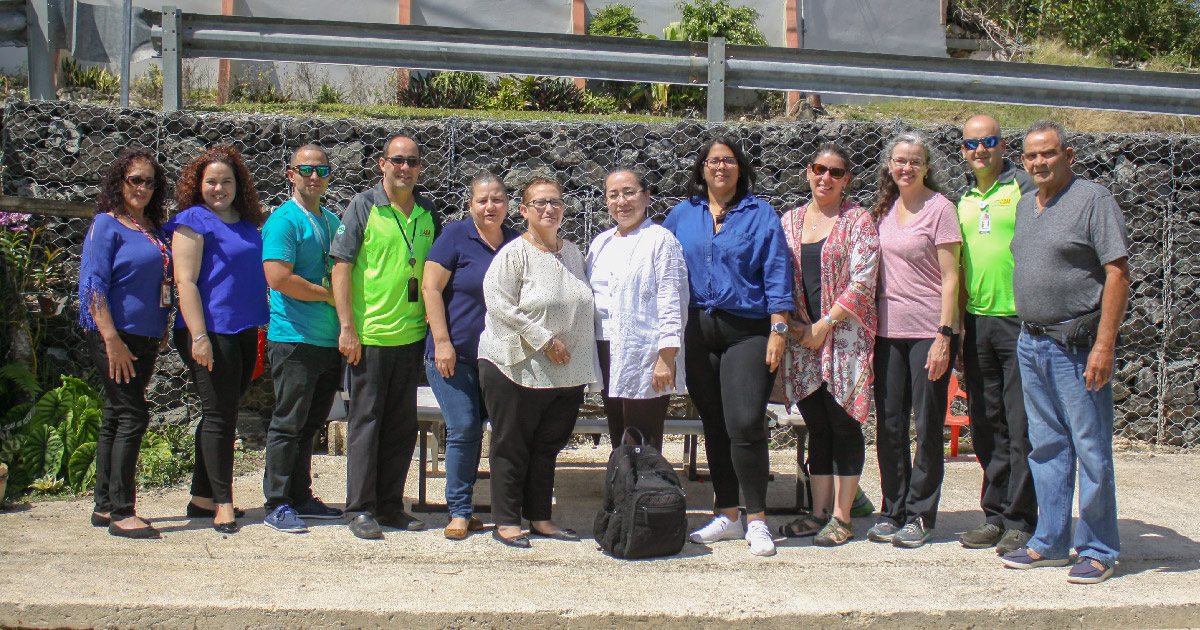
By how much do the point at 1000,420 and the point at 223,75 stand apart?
10.6m

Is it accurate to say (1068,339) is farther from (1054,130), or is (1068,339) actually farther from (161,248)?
(161,248)

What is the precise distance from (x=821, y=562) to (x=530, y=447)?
1.40 meters

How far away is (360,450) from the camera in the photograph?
A: 440cm

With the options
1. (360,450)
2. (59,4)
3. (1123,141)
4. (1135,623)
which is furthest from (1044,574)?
(59,4)

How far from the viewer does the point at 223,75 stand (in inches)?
467

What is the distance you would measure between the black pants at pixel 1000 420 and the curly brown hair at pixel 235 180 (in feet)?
11.3

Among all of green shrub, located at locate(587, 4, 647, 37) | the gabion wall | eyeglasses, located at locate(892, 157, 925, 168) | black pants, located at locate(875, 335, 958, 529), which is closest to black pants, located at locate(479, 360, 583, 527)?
black pants, located at locate(875, 335, 958, 529)

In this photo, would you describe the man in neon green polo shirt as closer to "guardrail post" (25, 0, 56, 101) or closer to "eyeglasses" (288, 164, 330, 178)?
"eyeglasses" (288, 164, 330, 178)

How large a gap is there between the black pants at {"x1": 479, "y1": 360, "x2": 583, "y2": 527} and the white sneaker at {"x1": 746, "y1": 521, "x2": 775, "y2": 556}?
0.94 metres

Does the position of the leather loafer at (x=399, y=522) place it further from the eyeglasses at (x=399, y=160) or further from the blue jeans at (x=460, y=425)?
the eyeglasses at (x=399, y=160)

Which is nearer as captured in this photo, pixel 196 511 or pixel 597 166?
pixel 196 511

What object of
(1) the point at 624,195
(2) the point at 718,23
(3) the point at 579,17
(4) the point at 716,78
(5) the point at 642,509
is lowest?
(5) the point at 642,509

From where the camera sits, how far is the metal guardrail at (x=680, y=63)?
617 centimetres

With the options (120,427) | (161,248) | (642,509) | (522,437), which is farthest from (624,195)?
(120,427)
